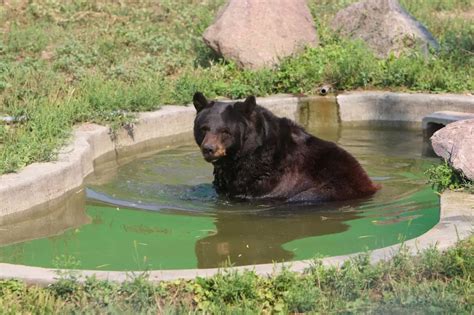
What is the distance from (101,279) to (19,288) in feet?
1.69

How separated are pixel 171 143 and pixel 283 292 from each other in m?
6.57

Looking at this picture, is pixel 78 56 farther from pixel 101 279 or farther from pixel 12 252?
pixel 101 279

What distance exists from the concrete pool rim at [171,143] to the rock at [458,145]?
0.29 m

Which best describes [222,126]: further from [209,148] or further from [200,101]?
[200,101]

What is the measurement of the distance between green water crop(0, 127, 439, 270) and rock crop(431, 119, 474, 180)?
494 mm

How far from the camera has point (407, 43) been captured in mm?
15156

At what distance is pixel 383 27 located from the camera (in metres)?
15.4

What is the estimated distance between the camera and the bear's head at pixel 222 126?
9.20 meters

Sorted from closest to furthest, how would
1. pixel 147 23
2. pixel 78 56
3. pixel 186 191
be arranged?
pixel 186 191
pixel 78 56
pixel 147 23

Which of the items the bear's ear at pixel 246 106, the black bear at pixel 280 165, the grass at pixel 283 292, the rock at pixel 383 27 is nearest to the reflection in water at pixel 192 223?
the black bear at pixel 280 165

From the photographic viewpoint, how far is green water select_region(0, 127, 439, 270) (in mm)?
7699

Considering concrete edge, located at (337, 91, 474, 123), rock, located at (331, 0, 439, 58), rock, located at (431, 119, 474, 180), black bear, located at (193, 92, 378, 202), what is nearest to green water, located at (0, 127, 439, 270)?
black bear, located at (193, 92, 378, 202)

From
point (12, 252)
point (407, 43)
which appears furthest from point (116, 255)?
point (407, 43)

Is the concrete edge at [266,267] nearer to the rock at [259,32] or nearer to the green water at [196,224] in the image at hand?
the green water at [196,224]
